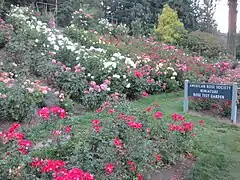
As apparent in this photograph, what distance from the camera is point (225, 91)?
7.72 m

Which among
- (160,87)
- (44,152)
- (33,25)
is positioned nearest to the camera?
(44,152)

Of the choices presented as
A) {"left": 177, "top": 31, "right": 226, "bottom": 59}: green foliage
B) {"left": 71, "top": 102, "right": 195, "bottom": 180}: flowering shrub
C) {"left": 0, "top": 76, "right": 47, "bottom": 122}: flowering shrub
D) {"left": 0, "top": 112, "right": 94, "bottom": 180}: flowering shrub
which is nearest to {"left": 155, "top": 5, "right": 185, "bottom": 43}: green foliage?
{"left": 177, "top": 31, "right": 226, "bottom": 59}: green foliage

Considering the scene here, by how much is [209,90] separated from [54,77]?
11.9 feet

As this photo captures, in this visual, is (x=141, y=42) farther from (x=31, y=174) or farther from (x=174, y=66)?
(x=31, y=174)

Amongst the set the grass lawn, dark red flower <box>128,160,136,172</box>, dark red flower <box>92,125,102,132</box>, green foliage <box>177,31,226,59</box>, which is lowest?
the grass lawn

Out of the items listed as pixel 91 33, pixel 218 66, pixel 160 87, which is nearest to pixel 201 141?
pixel 160 87

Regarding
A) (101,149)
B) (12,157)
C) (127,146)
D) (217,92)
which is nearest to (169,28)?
(217,92)

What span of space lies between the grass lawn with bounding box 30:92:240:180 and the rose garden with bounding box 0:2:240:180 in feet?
0.06

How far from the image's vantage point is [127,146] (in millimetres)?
3988

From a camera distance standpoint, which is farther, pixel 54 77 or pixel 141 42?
pixel 141 42

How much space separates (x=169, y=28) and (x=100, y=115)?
16650 mm

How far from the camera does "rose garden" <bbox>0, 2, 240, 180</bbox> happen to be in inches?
145

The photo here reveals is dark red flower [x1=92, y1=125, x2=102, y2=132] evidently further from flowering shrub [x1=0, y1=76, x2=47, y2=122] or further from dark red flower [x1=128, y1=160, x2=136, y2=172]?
flowering shrub [x1=0, y1=76, x2=47, y2=122]

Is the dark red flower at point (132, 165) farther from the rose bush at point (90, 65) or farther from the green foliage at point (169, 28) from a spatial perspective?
the green foliage at point (169, 28)
